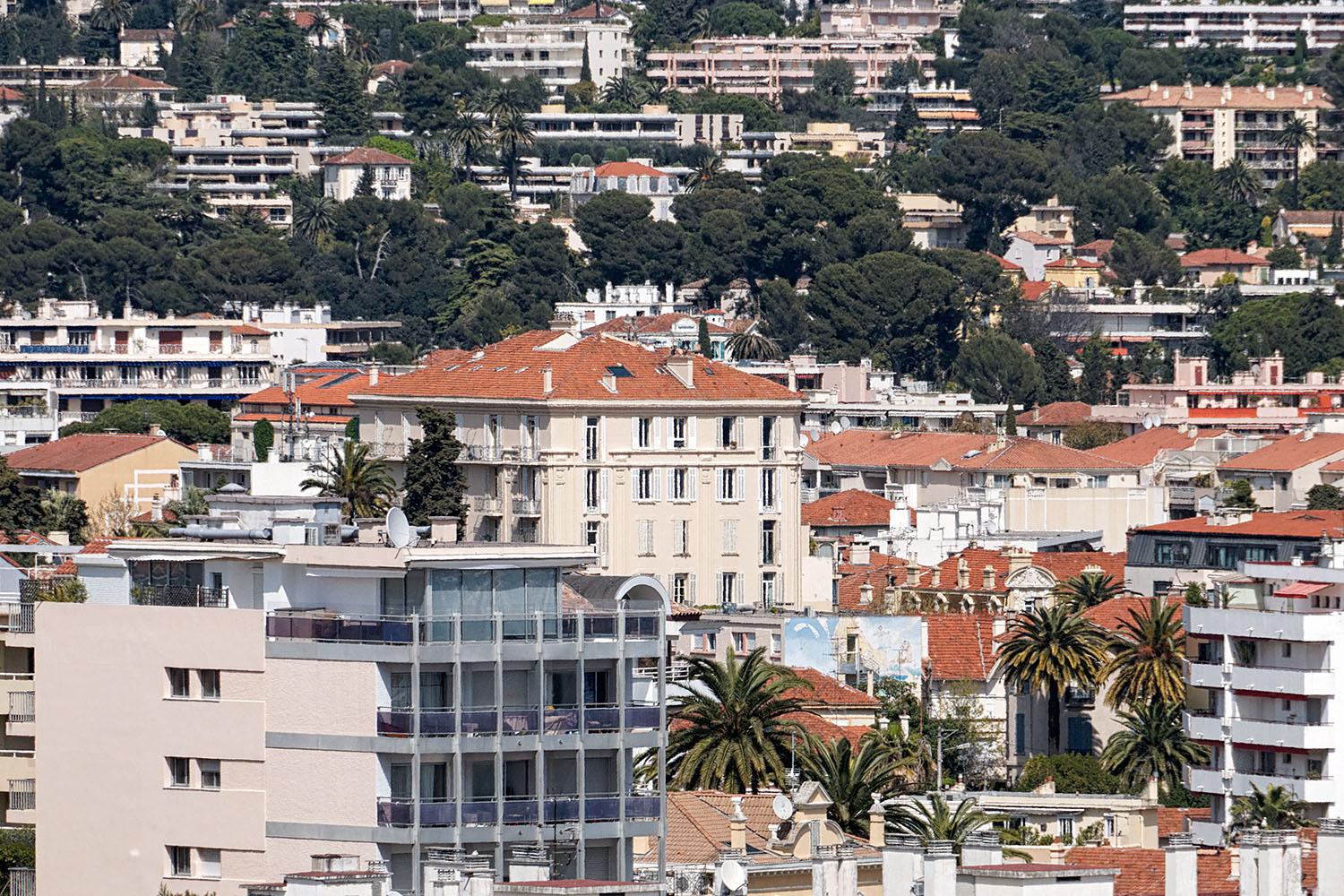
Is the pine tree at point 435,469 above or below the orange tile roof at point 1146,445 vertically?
above

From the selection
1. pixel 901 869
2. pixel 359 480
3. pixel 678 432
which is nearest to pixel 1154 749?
pixel 359 480

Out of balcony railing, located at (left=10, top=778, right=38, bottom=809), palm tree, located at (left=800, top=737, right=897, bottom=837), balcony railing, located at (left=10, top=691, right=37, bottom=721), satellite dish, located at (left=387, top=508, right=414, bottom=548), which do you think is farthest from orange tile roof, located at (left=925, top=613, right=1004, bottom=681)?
satellite dish, located at (left=387, top=508, right=414, bottom=548)

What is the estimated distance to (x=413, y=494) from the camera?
9194cm

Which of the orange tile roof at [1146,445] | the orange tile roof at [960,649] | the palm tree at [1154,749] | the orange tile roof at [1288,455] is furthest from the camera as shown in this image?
the orange tile roof at [1146,445]

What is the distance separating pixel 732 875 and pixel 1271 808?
2220cm

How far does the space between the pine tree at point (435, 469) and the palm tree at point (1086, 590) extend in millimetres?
14442

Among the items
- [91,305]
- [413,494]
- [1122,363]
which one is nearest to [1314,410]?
[1122,363]

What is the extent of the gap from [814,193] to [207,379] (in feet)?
135

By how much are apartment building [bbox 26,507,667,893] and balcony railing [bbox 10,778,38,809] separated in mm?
2886

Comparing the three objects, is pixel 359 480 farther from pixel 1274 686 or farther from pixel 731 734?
pixel 731 734

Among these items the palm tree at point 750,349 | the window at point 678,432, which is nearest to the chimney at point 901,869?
the window at point 678,432

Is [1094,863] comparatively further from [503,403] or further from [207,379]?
[207,379]

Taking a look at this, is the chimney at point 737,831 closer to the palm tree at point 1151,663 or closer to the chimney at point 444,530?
the chimney at point 444,530

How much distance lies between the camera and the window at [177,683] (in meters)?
41.2
